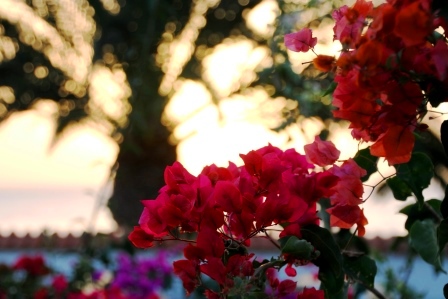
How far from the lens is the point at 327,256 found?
913mm

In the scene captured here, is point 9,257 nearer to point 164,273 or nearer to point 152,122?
point 152,122

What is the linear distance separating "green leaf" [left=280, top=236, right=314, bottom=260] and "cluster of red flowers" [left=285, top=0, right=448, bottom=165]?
0.13 m

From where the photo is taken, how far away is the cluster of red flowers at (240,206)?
0.88 m

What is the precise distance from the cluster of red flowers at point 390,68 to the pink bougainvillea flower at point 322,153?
1.9 inches

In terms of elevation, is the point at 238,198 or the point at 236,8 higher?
the point at 236,8

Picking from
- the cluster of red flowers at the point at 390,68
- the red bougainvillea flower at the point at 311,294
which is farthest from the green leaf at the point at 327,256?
the cluster of red flowers at the point at 390,68

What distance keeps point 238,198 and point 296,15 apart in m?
1.46

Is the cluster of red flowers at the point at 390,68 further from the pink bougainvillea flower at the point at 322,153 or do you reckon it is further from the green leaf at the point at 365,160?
the green leaf at the point at 365,160

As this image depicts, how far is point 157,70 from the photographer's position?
614cm

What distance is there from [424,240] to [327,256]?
294 mm

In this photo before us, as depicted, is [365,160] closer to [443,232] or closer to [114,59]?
[443,232]

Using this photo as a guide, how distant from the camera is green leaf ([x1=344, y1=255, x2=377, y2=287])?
1100mm

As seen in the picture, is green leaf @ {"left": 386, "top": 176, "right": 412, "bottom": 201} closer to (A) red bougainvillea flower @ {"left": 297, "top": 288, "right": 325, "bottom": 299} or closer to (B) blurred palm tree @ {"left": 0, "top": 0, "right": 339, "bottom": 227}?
(A) red bougainvillea flower @ {"left": 297, "top": 288, "right": 325, "bottom": 299}

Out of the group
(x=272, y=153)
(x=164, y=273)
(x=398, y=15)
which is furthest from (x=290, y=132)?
(x=164, y=273)
